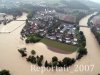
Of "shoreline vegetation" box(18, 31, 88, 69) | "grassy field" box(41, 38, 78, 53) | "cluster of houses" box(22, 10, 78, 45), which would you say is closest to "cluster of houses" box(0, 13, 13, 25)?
"cluster of houses" box(22, 10, 78, 45)

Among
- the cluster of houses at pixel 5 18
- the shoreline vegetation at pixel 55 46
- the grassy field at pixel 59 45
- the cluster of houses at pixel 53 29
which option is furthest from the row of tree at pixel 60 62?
the cluster of houses at pixel 5 18

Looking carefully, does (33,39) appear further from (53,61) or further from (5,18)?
(5,18)

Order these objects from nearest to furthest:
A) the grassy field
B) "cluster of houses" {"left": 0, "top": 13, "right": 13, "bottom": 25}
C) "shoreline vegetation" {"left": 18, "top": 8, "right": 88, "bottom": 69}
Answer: "shoreline vegetation" {"left": 18, "top": 8, "right": 88, "bottom": 69}, the grassy field, "cluster of houses" {"left": 0, "top": 13, "right": 13, "bottom": 25}

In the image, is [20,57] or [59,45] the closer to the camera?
[20,57]

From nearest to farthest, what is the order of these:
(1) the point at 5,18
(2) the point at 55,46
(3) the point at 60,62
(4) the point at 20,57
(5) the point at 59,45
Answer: (3) the point at 60,62, (4) the point at 20,57, (2) the point at 55,46, (5) the point at 59,45, (1) the point at 5,18

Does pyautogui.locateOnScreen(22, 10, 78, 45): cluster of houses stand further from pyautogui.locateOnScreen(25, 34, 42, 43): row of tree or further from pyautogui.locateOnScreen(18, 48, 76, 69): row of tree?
pyautogui.locateOnScreen(18, 48, 76, 69): row of tree

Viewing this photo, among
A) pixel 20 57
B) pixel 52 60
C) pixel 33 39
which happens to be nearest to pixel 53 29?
pixel 33 39

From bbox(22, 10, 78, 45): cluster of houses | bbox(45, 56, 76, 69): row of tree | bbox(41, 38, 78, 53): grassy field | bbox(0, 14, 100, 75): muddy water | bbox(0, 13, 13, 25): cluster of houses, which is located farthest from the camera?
bbox(0, 13, 13, 25): cluster of houses

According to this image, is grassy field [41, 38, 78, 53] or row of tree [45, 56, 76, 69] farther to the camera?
grassy field [41, 38, 78, 53]

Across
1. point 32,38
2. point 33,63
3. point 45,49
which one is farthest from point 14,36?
point 33,63
